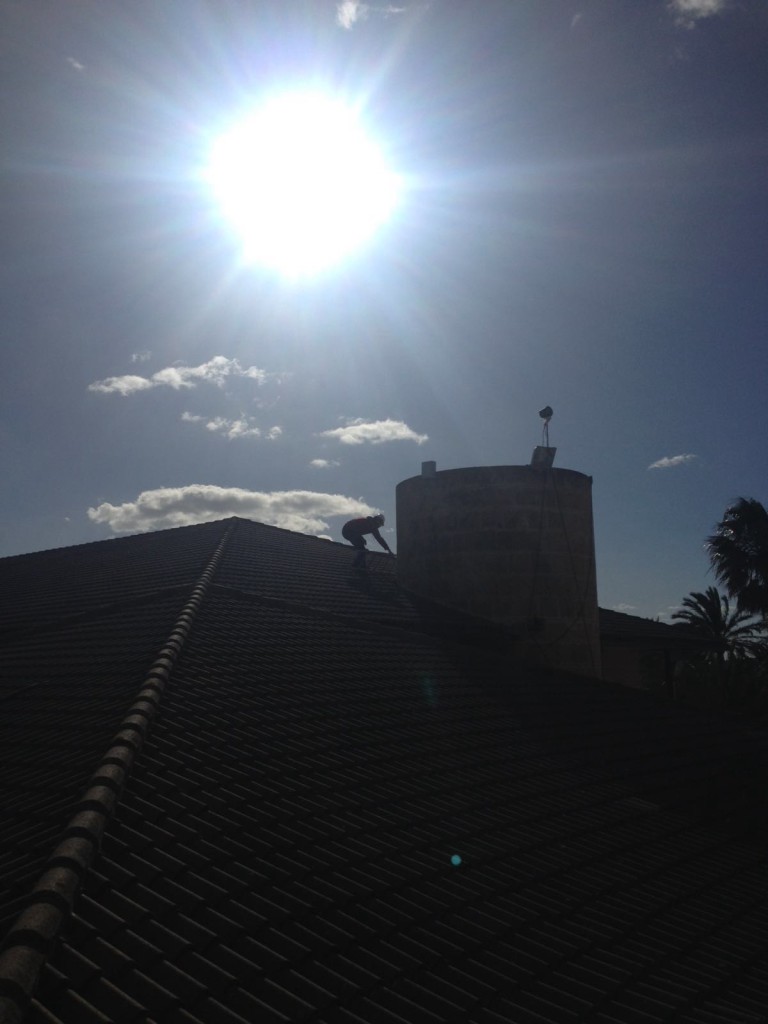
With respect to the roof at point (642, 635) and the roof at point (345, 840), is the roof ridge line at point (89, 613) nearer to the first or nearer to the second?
the roof at point (345, 840)

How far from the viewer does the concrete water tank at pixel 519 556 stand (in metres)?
15.9

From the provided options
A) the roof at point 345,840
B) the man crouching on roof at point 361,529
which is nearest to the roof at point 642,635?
the man crouching on roof at point 361,529

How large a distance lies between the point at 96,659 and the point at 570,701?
20.7 feet

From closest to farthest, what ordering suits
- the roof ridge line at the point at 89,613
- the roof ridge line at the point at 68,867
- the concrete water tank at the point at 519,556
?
the roof ridge line at the point at 68,867
the roof ridge line at the point at 89,613
the concrete water tank at the point at 519,556

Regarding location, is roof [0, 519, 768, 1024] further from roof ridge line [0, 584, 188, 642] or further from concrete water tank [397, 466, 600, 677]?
concrete water tank [397, 466, 600, 677]

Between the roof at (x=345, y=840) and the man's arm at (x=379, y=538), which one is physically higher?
the man's arm at (x=379, y=538)

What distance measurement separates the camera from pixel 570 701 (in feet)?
38.9

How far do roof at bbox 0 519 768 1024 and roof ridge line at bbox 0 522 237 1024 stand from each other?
0.02 metres

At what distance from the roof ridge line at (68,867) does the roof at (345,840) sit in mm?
17

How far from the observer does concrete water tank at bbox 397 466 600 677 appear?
52.3 feet

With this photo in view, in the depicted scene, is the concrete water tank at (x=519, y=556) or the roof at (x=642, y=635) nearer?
the concrete water tank at (x=519, y=556)

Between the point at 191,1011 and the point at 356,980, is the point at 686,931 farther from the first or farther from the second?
the point at 191,1011

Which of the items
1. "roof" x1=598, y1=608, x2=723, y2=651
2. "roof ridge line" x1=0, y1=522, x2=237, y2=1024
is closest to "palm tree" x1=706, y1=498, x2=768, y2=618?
"roof" x1=598, y1=608, x2=723, y2=651

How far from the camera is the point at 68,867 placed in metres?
4.30
